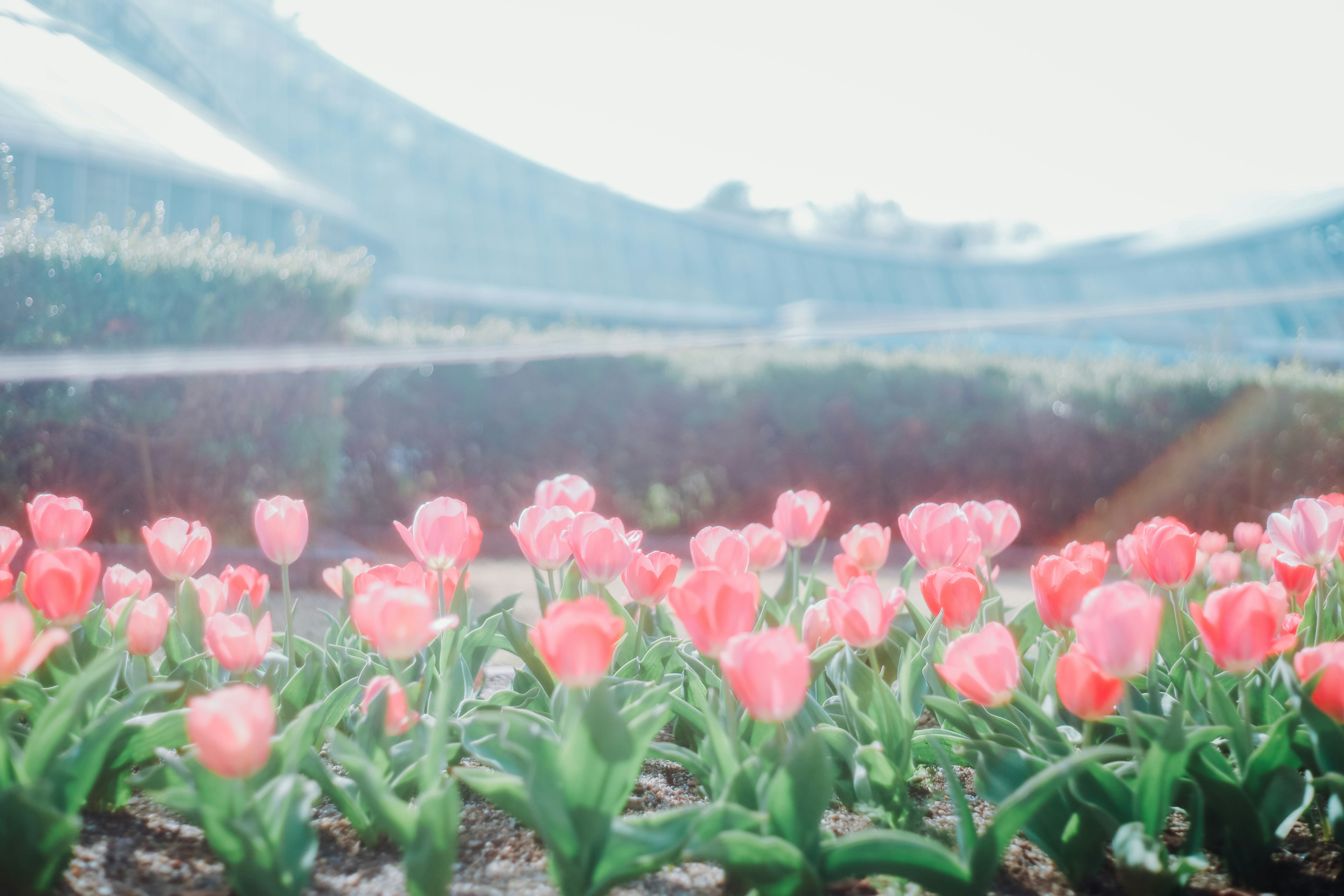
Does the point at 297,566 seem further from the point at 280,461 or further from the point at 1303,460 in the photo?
the point at 1303,460

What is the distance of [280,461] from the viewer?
5.61 metres

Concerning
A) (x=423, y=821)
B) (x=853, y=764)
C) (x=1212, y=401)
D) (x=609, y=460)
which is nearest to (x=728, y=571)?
(x=853, y=764)

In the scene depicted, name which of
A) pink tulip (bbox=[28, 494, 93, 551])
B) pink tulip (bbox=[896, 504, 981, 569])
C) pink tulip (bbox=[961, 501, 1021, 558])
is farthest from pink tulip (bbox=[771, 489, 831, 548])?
pink tulip (bbox=[28, 494, 93, 551])

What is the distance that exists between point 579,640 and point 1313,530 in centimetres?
140

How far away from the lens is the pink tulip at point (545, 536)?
5.52 feet

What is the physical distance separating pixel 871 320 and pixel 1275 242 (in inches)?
579

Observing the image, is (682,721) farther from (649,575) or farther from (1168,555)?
(1168,555)

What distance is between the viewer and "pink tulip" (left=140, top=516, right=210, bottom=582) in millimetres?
1703

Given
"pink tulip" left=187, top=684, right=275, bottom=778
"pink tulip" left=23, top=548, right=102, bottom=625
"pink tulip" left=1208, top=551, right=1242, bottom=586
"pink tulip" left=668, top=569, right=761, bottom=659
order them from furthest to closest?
"pink tulip" left=1208, top=551, right=1242, bottom=586 < "pink tulip" left=23, top=548, right=102, bottom=625 < "pink tulip" left=668, top=569, right=761, bottom=659 < "pink tulip" left=187, top=684, right=275, bottom=778

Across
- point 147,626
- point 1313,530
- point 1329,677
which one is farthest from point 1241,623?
point 147,626

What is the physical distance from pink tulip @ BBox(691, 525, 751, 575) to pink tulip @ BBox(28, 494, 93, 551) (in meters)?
1.24

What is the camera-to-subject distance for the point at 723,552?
1.63 meters

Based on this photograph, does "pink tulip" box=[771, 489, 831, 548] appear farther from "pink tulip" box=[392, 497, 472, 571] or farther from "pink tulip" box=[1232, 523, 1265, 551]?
"pink tulip" box=[1232, 523, 1265, 551]

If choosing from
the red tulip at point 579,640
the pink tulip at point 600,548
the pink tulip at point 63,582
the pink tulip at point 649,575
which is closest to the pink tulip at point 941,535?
the pink tulip at point 649,575
